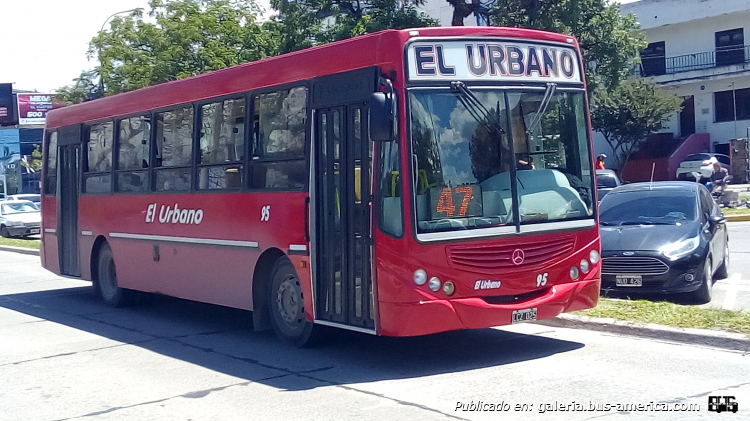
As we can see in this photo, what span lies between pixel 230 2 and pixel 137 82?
14.0ft

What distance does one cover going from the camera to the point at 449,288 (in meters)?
7.88

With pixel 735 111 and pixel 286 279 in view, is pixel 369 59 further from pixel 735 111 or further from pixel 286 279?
pixel 735 111

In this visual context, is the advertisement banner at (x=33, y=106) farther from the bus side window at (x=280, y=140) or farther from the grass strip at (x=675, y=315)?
the grass strip at (x=675, y=315)

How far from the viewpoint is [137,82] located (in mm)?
27984

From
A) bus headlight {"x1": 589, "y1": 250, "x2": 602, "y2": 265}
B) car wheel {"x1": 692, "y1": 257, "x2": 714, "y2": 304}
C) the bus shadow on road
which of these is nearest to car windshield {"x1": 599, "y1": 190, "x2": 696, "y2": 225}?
car wheel {"x1": 692, "y1": 257, "x2": 714, "y2": 304}

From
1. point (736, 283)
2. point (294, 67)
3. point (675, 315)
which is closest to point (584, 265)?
point (675, 315)

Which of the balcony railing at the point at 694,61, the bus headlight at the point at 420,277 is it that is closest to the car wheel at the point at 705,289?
the bus headlight at the point at 420,277

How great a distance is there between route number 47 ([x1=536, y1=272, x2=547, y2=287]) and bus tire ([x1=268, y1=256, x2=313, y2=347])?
253cm

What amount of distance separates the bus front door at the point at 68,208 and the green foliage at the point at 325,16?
8.95 m

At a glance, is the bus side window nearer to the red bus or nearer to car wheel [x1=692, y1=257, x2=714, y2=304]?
the red bus

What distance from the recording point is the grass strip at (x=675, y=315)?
345 inches

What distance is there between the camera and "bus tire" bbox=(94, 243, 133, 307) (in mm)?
13812

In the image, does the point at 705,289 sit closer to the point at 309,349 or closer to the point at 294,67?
the point at 309,349

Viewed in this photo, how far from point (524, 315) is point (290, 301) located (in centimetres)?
275
